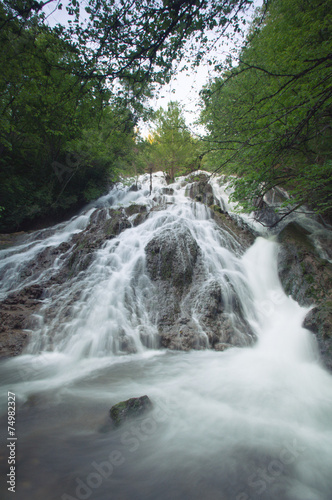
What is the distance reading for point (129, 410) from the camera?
102 inches

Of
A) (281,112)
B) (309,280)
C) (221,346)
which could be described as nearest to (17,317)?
(221,346)

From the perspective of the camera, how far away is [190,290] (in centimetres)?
642

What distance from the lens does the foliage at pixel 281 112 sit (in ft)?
11.3

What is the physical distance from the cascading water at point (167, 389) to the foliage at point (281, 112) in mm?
3035

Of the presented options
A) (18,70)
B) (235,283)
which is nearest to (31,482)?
(235,283)

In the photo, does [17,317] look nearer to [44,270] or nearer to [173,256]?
[44,270]

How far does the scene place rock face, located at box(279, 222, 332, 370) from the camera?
4.38m

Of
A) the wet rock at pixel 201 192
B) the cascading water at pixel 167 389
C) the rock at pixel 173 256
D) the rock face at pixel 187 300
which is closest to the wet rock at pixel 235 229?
the cascading water at pixel 167 389

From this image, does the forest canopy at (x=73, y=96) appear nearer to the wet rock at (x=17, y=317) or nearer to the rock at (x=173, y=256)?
the rock at (x=173, y=256)

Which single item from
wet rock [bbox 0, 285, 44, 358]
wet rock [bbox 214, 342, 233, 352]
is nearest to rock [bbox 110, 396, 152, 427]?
wet rock [bbox 214, 342, 233, 352]

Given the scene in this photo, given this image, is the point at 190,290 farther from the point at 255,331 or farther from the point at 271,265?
the point at 271,265

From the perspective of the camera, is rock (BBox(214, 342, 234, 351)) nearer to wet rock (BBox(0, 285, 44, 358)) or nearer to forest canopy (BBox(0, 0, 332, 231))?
forest canopy (BBox(0, 0, 332, 231))

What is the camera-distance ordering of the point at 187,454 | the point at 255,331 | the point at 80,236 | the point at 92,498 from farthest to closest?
the point at 80,236
the point at 255,331
the point at 187,454
the point at 92,498

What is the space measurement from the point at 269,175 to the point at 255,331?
4325 mm
